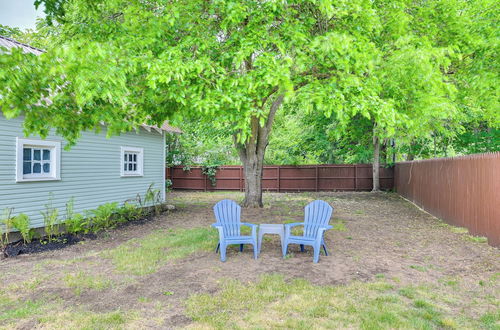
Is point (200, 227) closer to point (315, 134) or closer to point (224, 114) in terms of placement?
point (224, 114)

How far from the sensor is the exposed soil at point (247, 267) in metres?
3.62

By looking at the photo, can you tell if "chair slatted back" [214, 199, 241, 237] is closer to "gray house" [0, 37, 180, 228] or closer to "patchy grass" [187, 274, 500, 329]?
"patchy grass" [187, 274, 500, 329]

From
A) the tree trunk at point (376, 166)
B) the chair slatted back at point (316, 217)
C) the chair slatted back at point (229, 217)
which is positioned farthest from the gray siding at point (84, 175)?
the tree trunk at point (376, 166)

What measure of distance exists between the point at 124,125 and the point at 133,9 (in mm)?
2642

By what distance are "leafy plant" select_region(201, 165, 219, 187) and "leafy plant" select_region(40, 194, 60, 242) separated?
10.6 metres

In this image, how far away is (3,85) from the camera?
283 centimetres

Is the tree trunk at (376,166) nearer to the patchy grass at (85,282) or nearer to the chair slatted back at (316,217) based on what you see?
the chair slatted back at (316,217)

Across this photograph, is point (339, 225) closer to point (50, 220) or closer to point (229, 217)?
point (229, 217)

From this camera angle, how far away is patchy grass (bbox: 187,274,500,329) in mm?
2992

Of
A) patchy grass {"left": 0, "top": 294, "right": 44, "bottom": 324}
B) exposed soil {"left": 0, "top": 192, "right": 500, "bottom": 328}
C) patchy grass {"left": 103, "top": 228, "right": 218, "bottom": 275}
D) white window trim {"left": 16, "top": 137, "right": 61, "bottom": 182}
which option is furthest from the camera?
white window trim {"left": 16, "top": 137, "right": 61, "bottom": 182}

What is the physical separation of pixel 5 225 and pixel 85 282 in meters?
3.13

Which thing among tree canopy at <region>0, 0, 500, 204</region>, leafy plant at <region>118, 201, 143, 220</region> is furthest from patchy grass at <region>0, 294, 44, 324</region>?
leafy plant at <region>118, 201, 143, 220</region>

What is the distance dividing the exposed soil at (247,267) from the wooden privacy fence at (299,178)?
9.81 m

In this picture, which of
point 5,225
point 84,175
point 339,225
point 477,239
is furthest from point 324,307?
point 84,175
